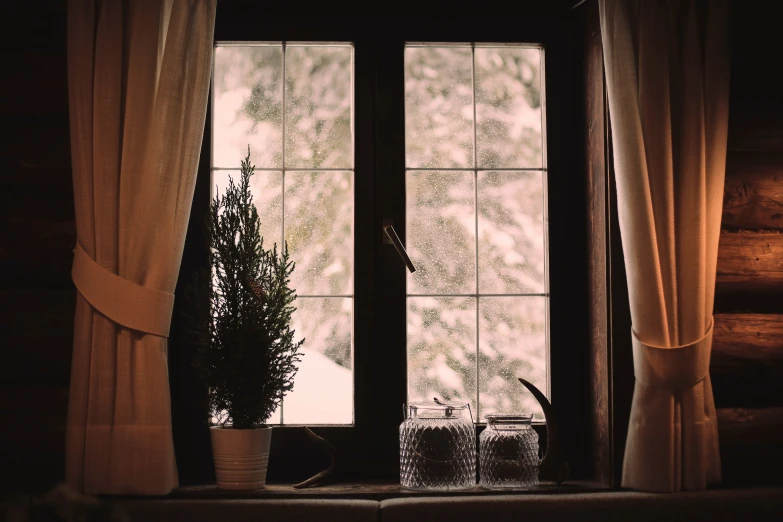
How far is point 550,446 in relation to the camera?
7.64ft

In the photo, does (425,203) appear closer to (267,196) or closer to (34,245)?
(267,196)

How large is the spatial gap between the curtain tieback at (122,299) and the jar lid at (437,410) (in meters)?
0.78

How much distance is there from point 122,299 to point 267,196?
603mm

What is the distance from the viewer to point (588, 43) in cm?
255

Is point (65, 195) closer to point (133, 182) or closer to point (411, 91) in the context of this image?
point (133, 182)

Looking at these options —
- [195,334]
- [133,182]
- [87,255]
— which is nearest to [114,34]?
[133,182]

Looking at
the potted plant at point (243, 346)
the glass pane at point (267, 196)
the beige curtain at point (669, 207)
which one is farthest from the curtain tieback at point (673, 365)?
the glass pane at point (267, 196)

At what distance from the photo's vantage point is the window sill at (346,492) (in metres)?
2.15

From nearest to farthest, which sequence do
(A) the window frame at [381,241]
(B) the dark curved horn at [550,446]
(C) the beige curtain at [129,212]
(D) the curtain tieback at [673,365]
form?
(C) the beige curtain at [129,212], (D) the curtain tieback at [673,365], (B) the dark curved horn at [550,446], (A) the window frame at [381,241]

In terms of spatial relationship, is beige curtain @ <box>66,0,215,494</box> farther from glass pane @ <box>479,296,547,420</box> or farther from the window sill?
glass pane @ <box>479,296,547,420</box>

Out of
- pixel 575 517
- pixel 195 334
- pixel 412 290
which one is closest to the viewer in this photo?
pixel 575 517

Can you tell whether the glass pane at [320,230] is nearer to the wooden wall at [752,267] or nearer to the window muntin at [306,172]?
the window muntin at [306,172]

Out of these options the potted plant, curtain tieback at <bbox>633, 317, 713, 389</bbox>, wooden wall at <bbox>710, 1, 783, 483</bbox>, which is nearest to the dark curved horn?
curtain tieback at <bbox>633, 317, 713, 389</bbox>

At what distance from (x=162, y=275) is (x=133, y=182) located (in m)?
0.29
